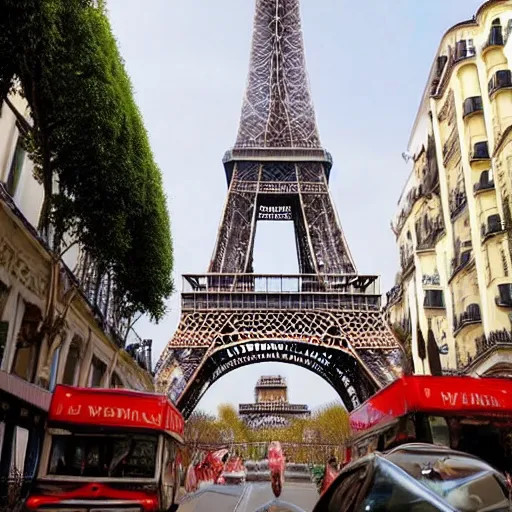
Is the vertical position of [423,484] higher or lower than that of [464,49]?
lower

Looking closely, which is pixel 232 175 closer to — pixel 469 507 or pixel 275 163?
pixel 275 163

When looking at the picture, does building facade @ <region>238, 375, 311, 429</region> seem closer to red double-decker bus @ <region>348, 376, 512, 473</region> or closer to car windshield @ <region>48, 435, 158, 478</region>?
red double-decker bus @ <region>348, 376, 512, 473</region>

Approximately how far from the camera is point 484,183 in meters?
28.0

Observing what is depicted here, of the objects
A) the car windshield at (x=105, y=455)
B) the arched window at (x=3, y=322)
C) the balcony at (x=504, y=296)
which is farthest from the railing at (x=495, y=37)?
the car windshield at (x=105, y=455)

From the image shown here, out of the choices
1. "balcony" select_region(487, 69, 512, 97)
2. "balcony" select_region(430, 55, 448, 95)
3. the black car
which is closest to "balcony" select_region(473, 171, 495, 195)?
Result: "balcony" select_region(487, 69, 512, 97)

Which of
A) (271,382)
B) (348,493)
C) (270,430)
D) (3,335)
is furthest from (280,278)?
(271,382)

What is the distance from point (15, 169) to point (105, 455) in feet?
Result: 33.5

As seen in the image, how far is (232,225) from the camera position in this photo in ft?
129

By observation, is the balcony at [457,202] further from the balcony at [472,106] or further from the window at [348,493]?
the window at [348,493]

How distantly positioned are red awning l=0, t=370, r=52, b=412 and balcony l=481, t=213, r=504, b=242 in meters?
19.7

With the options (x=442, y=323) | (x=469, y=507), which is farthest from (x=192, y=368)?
(x=469, y=507)

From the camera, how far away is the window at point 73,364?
69.9 ft

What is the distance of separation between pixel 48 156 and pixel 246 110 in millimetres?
A: 33585

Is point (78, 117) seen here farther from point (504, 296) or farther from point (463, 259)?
point (463, 259)
